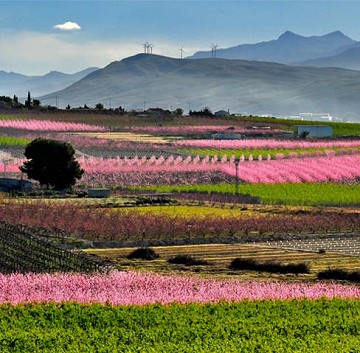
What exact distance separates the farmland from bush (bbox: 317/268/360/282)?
0.32 m

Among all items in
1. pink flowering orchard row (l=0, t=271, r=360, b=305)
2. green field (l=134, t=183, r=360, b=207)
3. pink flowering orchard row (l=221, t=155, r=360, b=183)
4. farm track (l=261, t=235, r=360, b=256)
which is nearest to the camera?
pink flowering orchard row (l=0, t=271, r=360, b=305)

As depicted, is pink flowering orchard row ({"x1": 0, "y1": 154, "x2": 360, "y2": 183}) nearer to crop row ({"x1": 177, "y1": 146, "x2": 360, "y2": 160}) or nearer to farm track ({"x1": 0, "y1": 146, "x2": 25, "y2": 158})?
crop row ({"x1": 177, "y1": 146, "x2": 360, "y2": 160})

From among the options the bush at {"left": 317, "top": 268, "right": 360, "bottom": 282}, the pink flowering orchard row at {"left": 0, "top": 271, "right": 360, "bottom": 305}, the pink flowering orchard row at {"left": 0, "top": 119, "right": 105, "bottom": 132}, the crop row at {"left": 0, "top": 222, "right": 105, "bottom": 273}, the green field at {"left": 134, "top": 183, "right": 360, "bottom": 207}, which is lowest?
the green field at {"left": 134, "top": 183, "right": 360, "bottom": 207}

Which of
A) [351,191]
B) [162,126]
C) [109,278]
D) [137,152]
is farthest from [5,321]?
[162,126]

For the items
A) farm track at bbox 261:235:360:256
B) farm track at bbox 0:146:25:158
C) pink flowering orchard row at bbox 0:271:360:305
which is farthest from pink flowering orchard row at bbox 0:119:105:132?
pink flowering orchard row at bbox 0:271:360:305

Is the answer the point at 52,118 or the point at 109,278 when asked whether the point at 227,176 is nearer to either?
the point at 109,278

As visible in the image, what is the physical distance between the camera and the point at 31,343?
25938 millimetres

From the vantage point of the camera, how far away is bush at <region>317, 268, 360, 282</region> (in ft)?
151

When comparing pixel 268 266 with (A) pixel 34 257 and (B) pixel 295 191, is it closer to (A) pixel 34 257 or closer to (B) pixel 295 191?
(A) pixel 34 257

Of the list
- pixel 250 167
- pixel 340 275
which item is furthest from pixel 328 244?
pixel 250 167

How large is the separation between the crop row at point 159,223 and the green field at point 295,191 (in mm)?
12896

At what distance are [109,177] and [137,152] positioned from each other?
3377 cm

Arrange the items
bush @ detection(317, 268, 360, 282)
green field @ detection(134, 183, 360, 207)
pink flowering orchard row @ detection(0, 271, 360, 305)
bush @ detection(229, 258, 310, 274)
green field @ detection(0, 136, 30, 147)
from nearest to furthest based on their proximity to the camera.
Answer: pink flowering orchard row @ detection(0, 271, 360, 305) < bush @ detection(317, 268, 360, 282) < bush @ detection(229, 258, 310, 274) < green field @ detection(134, 183, 360, 207) < green field @ detection(0, 136, 30, 147)

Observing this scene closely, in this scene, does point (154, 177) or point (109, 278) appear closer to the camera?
point (109, 278)
